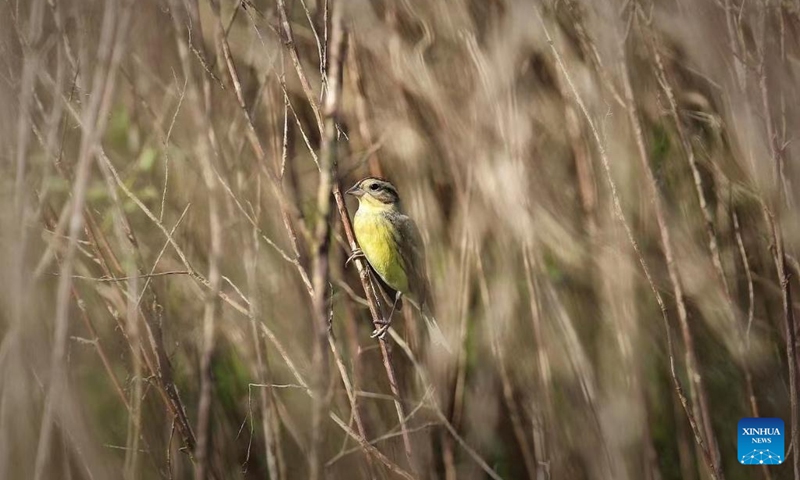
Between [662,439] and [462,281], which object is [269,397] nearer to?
[462,281]

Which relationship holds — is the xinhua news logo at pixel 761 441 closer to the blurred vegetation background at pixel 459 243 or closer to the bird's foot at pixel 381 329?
the blurred vegetation background at pixel 459 243

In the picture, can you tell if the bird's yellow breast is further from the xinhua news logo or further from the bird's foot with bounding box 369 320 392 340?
the xinhua news logo

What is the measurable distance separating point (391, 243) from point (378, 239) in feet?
0.11

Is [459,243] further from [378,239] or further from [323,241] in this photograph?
[323,241]

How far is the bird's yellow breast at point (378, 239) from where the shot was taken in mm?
1795

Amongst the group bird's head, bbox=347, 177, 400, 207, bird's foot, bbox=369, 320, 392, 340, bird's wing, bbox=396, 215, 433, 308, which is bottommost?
bird's foot, bbox=369, 320, 392, 340

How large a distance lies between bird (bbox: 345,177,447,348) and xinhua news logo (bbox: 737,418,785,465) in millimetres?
837

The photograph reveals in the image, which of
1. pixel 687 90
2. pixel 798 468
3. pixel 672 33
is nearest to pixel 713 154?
pixel 687 90

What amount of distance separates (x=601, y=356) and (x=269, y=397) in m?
0.84

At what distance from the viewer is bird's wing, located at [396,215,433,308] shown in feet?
5.97

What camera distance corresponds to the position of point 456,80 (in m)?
1.86

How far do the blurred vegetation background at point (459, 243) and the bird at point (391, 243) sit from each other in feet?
0.12

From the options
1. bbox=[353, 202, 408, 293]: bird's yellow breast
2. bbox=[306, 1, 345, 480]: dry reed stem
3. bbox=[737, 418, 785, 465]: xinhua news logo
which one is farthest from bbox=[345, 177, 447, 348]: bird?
bbox=[737, 418, 785, 465]: xinhua news logo

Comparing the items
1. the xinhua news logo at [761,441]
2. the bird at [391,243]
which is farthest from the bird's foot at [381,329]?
the xinhua news logo at [761,441]
